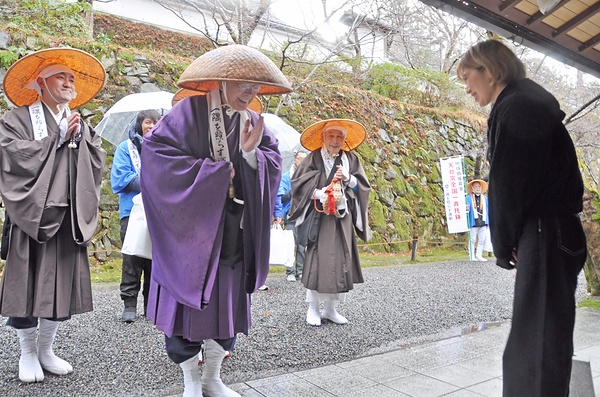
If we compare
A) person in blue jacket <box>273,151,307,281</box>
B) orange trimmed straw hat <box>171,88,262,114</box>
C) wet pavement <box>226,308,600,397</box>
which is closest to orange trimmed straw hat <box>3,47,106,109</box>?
orange trimmed straw hat <box>171,88,262,114</box>

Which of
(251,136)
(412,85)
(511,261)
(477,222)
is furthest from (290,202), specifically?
(412,85)

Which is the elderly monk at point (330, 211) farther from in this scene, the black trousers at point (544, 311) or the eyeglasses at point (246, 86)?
the black trousers at point (544, 311)

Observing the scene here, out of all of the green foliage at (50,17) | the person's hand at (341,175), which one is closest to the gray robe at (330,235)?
the person's hand at (341,175)

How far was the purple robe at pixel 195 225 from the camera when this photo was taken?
2916mm

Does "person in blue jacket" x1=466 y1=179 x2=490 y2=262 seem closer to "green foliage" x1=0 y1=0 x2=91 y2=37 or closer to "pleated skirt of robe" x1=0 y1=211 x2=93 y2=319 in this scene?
"green foliage" x1=0 y1=0 x2=91 y2=37

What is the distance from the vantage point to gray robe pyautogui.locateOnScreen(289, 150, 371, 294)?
5238 millimetres

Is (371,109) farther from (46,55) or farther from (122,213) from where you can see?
(46,55)

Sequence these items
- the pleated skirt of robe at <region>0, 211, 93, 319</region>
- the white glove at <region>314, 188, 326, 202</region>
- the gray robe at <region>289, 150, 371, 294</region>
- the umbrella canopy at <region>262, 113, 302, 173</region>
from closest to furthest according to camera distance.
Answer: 1. the pleated skirt of robe at <region>0, 211, 93, 319</region>
2. the gray robe at <region>289, 150, 371, 294</region>
3. the white glove at <region>314, 188, 326, 202</region>
4. the umbrella canopy at <region>262, 113, 302, 173</region>

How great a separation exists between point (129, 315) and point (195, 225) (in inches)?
108

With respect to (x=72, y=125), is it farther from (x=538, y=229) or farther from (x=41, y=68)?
(x=538, y=229)

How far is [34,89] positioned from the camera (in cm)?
369

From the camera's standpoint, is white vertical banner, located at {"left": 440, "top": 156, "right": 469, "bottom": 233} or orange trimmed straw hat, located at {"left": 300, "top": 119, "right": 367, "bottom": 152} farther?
white vertical banner, located at {"left": 440, "top": 156, "right": 469, "bottom": 233}

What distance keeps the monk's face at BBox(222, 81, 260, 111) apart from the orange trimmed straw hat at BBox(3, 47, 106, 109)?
1.46m

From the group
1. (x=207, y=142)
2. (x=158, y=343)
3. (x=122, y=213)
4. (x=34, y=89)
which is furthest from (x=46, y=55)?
(x=158, y=343)
